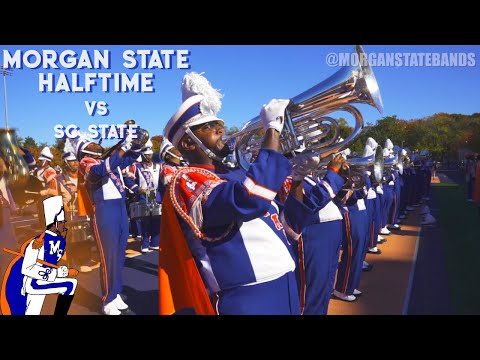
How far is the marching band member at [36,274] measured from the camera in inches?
107

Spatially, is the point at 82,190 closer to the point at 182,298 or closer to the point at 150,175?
the point at 182,298

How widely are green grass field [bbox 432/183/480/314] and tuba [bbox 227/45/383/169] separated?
2.60 m

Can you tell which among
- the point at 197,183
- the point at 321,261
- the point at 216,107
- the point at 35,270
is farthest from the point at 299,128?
the point at 35,270

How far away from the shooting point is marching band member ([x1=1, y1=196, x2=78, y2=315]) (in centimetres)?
273

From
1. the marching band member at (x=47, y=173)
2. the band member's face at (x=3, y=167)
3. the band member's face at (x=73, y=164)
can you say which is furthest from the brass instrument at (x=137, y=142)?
the marching band member at (x=47, y=173)

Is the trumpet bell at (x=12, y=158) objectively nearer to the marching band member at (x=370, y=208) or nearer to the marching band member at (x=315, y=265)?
the marching band member at (x=315, y=265)

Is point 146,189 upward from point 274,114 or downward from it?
downward

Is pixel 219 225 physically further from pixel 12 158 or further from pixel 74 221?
pixel 74 221

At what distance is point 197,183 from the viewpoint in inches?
68.2

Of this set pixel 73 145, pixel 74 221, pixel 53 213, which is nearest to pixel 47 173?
pixel 74 221

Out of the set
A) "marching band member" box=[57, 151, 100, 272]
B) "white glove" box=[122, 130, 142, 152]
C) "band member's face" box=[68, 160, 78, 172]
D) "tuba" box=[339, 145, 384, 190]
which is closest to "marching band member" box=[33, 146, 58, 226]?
"marching band member" box=[57, 151, 100, 272]

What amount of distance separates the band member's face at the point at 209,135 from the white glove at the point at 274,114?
0.27m

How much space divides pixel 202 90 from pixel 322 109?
637mm

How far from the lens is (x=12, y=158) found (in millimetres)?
3350
